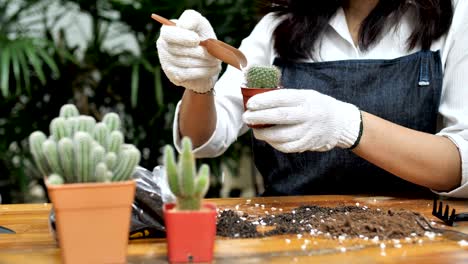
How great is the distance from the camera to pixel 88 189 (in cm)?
82

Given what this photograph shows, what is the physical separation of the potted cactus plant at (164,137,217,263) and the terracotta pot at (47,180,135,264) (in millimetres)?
61

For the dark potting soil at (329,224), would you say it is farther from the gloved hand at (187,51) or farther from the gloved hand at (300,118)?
the gloved hand at (187,51)

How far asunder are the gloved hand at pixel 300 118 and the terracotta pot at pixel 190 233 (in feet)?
1.24

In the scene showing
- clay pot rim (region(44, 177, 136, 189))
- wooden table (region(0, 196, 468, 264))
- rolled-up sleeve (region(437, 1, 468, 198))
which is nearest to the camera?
clay pot rim (region(44, 177, 136, 189))

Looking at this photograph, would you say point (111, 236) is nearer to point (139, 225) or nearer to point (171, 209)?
point (171, 209)

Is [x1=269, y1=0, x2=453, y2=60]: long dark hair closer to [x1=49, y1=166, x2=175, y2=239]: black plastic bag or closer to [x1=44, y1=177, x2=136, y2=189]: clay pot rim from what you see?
[x1=49, y1=166, x2=175, y2=239]: black plastic bag

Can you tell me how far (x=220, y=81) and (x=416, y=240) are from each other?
0.95 m

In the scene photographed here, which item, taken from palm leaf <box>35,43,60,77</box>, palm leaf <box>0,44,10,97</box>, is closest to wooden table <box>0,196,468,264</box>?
palm leaf <box>0,44,10,97</box>

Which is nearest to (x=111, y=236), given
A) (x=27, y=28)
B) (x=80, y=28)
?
(x=27, y=28)

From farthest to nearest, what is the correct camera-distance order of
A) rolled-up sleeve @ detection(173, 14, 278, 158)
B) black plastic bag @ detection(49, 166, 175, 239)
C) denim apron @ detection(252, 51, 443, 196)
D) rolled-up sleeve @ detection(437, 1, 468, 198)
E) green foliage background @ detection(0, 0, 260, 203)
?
green foliage background @ detection(0, 0, 260, 203)
rolled-up sleeve @ detection(173, 14, 278, 158)
denim apron @ detection(252, 51, 443, 196)
rolled-up sleeve @ detection(437, 1, 468, 198)
black plastic bag @ detection(49, 166, 175, 239)

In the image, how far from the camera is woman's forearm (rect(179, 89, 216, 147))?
1.66 metres

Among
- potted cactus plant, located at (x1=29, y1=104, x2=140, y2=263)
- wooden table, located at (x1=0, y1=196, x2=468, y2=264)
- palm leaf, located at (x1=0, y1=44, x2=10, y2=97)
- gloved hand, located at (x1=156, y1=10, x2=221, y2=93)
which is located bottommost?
wooden table, located at (x1=0, y1=196, x2=468, y2=264)

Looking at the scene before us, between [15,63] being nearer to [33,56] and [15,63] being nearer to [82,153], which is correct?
[33,56]

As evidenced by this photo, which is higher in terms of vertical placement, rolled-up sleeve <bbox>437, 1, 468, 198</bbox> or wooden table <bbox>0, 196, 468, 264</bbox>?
rolled-up sleeve <bbox>437, 1, 468, 198</bbox>
